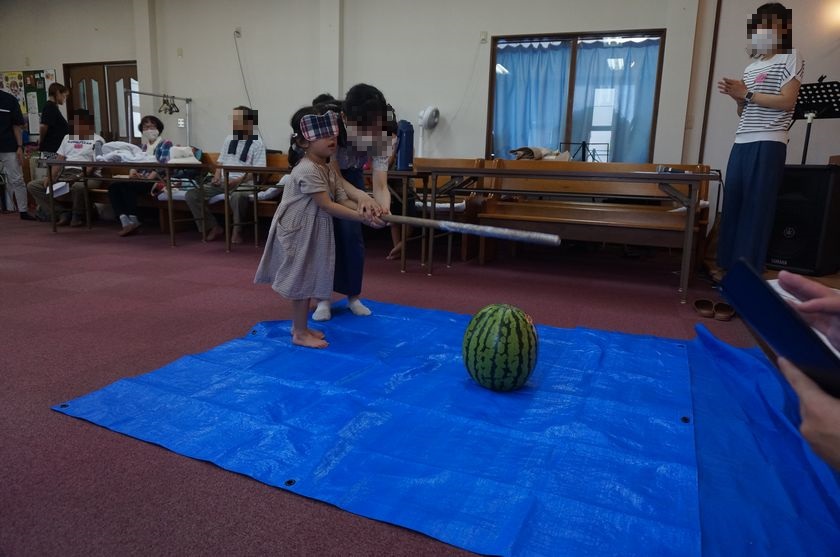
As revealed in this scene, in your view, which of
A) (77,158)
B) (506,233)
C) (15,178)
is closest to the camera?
(506,233)

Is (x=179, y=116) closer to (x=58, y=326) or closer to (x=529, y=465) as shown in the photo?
(x=58, y=326)

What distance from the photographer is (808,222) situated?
12.8 ft

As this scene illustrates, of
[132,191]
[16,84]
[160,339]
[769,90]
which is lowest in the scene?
[160,339]

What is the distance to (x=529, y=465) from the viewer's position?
1400mm

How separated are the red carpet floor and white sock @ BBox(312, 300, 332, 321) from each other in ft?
0.91

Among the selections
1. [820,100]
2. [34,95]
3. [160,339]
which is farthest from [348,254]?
[34,95]

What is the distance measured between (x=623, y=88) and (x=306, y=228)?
4.98 m

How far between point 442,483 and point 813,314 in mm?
862

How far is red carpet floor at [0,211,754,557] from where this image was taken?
45.3 inches

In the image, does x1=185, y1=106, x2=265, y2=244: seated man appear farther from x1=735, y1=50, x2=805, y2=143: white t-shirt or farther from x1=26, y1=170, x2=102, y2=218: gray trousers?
x1=735, y1=50, x2=805, y2=143: white t-shirt

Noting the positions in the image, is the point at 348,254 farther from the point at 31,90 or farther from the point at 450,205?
the point at 31,90

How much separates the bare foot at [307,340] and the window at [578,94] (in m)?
4.62

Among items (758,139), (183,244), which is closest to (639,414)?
(758,139)

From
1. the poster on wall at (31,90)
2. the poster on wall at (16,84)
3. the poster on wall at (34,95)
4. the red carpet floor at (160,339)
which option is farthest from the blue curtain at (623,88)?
the poster on wall at (16,84)
